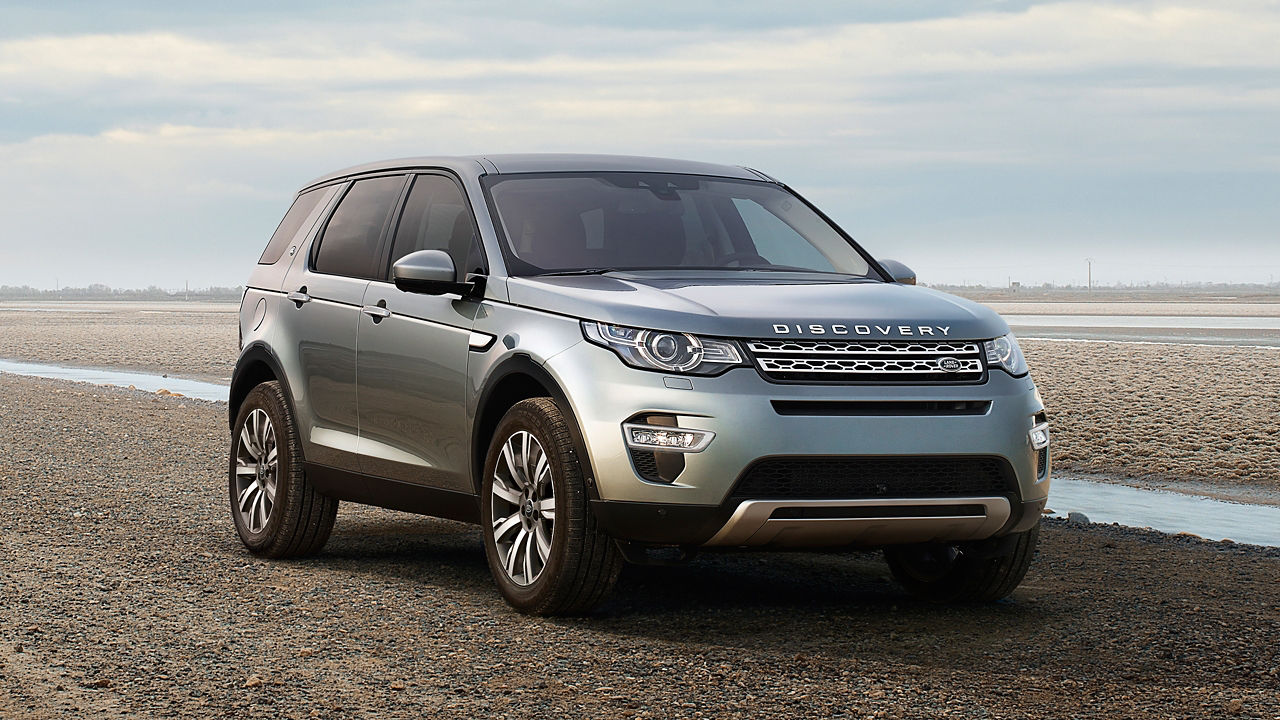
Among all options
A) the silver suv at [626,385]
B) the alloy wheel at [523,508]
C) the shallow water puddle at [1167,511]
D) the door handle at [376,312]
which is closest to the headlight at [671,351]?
the silver suv at [626,385]

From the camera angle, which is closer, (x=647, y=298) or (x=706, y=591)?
(x=647, y=298)

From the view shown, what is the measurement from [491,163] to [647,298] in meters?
1.64

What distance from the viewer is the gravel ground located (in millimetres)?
5277

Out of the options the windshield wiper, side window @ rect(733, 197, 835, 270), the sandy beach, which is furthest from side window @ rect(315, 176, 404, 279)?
the sandy beach

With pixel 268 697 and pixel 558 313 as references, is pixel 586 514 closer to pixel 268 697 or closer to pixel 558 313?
pixel 558 313

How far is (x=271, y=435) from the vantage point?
838 cm

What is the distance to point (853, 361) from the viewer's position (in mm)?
5977

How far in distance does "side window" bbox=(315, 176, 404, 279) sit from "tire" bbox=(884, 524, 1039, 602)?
281cm

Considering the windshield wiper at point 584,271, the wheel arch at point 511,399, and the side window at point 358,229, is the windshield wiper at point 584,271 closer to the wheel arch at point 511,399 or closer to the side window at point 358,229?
the wheel arch at point 511,399

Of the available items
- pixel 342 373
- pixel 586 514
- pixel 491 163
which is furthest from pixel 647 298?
pixel 342 373

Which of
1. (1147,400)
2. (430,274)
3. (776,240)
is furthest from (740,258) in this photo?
(1147,400)

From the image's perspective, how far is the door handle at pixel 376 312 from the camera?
7457mm

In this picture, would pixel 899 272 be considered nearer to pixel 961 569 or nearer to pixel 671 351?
pixel 961 569

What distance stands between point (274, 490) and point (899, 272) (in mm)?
3281
